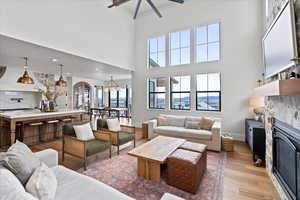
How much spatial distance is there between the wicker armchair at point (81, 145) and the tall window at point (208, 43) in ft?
13.9

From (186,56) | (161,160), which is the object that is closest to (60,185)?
(161,160)

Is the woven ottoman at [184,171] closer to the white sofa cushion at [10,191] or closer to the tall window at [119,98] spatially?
the white sofa cushion at [10,191]

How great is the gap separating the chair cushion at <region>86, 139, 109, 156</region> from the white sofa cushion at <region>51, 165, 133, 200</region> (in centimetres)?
105

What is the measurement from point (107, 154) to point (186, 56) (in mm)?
4347

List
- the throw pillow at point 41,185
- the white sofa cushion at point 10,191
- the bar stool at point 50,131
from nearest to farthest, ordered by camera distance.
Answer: the white sofa cushion at point 10,191 → the throw pillow at point 41,185 → the bar stool at point 50,131

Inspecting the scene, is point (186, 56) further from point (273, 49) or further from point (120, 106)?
point (120, 106)

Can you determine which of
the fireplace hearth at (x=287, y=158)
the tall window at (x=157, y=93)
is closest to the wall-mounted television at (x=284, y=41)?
the fireplace hearth at (x=287, y=158)

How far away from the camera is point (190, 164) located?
2.01 metres

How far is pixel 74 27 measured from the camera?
152 inches

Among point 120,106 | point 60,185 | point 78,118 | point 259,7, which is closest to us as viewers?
point 60,185

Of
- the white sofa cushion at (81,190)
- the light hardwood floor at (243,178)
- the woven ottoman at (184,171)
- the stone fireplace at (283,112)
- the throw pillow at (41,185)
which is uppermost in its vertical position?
the stone fireplace at (283,112)

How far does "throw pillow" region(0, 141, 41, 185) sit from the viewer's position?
1225mm

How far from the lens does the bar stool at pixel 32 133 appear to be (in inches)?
161

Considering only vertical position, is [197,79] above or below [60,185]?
above
